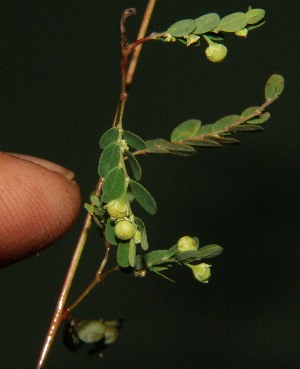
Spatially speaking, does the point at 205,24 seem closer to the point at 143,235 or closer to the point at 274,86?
the point at 274,86

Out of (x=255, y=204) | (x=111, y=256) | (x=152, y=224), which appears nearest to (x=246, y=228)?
(x=255, y=204)

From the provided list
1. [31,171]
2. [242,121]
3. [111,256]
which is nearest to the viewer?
[242,121]

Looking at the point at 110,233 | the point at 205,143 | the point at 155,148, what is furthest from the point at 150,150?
the point at 110,233

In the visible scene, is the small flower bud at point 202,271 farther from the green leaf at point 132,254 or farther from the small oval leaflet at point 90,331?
the small oval leaflet at point 90,331

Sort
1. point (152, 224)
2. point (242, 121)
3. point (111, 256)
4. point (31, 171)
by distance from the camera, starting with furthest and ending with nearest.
Result: point (152, 224) → point (111, 256) → point (31, 171) → point (242, 121)

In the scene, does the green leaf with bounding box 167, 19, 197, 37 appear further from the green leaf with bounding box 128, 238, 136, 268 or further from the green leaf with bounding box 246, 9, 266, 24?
the green leaf with bounding box 128, 238, 136, 268

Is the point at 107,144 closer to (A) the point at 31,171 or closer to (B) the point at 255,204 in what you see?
(A) the point at 31,171
